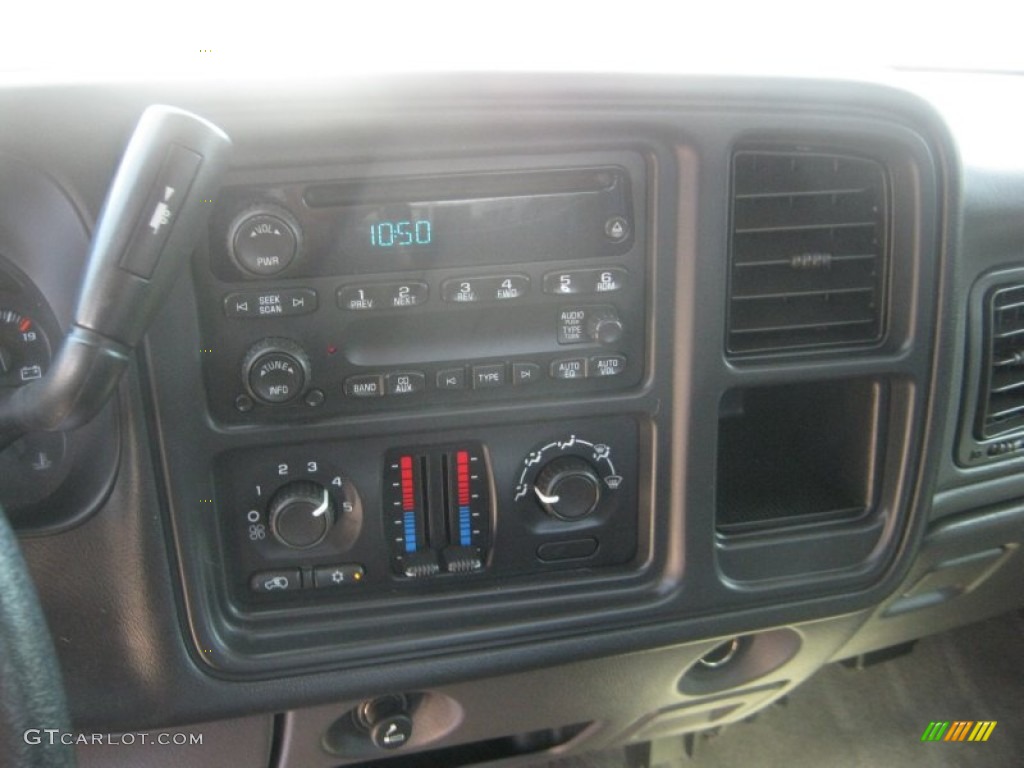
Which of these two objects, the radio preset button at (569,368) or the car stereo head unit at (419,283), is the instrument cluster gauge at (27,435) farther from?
the radio preset button at (569,368)

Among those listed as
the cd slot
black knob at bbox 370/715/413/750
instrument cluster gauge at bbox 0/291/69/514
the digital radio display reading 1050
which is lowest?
black knob at bbox 370/715/413/750

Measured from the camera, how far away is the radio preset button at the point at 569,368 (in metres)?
1.06

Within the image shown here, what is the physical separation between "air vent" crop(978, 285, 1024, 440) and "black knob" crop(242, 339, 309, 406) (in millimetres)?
934

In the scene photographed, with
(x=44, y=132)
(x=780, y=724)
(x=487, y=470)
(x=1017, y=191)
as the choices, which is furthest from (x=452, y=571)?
(x=780, y=724)

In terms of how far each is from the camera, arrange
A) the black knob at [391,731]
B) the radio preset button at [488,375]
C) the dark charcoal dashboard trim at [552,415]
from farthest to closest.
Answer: the black knob at [391,731]
the radio preset button at [488,375]
the dark charcoal dashboard trim at [552,415]

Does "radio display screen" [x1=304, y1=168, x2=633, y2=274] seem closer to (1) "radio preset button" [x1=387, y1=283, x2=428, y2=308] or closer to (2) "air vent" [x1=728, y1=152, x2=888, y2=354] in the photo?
(1) "radio preset button" [x1=387, y1=283, x2=428, y2=308]

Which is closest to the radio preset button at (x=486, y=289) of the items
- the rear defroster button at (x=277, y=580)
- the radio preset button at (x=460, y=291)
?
the radio preset button at (x=460, y=291)

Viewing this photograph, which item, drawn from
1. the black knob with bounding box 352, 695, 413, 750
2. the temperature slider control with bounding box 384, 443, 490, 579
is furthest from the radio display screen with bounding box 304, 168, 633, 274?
the black knob with bounding box 352, 695, 413, 750

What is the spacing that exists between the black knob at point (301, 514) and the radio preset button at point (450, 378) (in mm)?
179

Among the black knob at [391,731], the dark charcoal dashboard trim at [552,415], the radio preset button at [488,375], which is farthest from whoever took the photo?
the black knob at [391,731]

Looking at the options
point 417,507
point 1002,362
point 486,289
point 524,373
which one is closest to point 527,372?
point 524,373

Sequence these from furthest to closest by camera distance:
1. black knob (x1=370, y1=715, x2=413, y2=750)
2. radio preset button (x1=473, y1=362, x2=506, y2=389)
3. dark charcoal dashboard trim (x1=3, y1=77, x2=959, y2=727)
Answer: black knob (x1=370, y1=715, x2=413, y2=750) < radio preset button (x1=473, y1=362, x2=506, y2=389) < dark charcoal dashboard trim (x1=3, y1=77, x2=959, y2=727)

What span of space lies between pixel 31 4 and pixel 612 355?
739mm

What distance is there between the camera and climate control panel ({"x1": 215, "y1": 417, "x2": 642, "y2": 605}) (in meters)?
1.06
